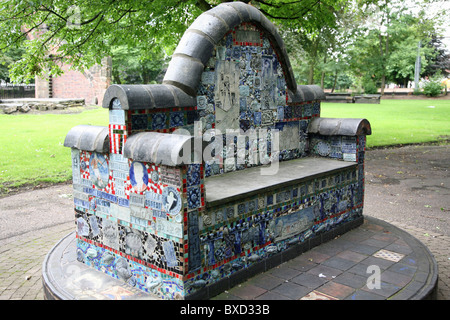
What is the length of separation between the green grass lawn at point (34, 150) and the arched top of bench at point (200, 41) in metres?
6.27

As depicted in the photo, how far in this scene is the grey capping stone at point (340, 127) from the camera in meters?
6.38

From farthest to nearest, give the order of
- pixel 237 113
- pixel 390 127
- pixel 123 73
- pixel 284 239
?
1. pixel 123 73
2. pixel 390 127
3. pixel 237 113
4. pixel 284 239

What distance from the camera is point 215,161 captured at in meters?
5.45

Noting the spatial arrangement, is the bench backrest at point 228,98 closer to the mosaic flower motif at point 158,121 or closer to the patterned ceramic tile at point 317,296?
the mosaic flower motif at point 158,121

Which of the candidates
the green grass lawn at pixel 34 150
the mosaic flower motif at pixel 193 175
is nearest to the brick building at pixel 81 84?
the green grass lawn at pixel 34 150

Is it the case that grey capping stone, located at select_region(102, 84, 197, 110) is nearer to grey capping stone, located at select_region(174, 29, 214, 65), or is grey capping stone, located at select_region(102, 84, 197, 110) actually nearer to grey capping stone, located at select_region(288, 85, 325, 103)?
grey capping stone, located at select_region(174, 29, 214, 65)

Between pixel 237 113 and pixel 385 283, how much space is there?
2.52 meters

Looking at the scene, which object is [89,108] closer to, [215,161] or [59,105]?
[59,105]

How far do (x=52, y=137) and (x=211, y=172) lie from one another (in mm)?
12066

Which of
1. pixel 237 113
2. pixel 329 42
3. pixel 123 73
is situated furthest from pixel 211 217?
pixel 123 73

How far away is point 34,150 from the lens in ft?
44.3

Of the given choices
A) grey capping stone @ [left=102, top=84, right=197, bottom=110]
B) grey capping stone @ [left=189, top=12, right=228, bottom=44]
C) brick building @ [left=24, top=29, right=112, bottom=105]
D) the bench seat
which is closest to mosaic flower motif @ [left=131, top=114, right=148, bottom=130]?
grey capping stone @ [left=102, top=84, right=197, bottom=110]
